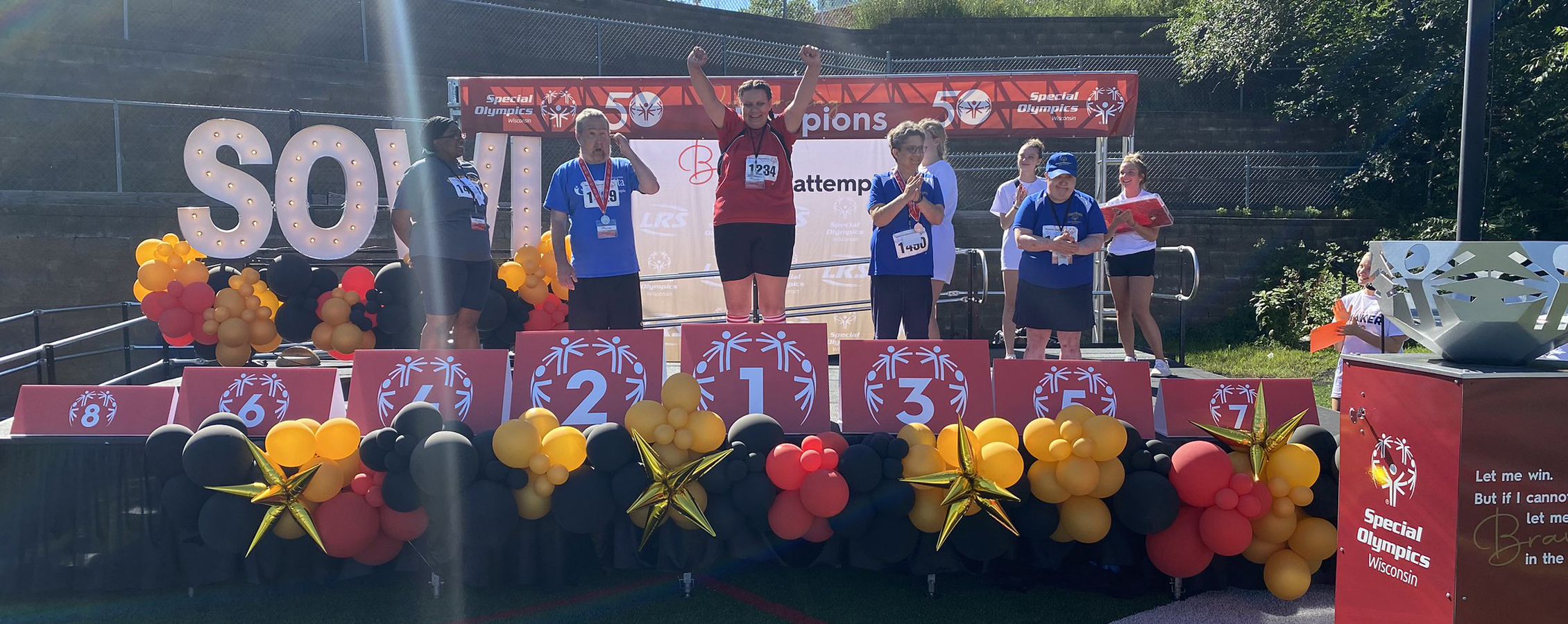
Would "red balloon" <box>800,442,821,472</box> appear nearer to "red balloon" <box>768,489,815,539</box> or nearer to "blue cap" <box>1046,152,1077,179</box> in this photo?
"red balloon" <box>768,489,815,539</box>

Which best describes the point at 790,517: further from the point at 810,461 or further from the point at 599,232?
the point at 599,232

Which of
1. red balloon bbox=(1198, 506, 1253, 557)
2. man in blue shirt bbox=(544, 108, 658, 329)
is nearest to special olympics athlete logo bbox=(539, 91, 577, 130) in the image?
man in blue shirt bbox=(544, 108, 658, 329)

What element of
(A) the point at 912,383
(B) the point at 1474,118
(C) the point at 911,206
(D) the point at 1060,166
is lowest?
(A) the point at 912,383

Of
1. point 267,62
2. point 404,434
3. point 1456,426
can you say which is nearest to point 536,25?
point 267,62

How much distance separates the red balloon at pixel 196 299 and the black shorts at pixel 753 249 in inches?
147

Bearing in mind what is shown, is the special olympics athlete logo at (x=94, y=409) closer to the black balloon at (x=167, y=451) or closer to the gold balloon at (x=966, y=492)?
the black balloon at (x=167, y=451)

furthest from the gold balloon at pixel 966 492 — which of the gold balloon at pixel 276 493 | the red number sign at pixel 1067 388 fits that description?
the gold balloon at pixel 276 493

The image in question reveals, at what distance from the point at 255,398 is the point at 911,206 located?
124 inches

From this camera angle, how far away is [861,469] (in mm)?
3234

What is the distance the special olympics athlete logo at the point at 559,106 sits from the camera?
826 centimetres

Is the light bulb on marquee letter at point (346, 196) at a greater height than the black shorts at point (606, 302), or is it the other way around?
the light bulb on marquee letter at point (346, 196)

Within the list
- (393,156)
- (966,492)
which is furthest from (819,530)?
(393,156)

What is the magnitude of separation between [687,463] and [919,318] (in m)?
1.96

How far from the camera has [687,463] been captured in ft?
10.5
